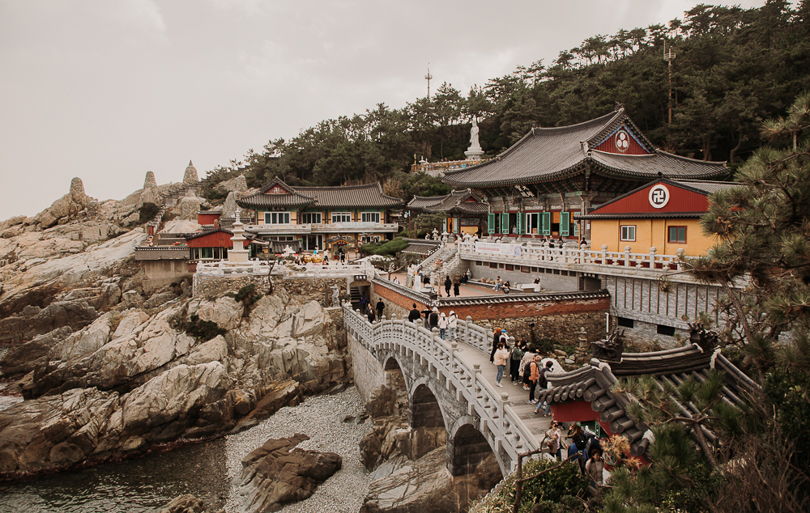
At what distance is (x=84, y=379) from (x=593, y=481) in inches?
1042

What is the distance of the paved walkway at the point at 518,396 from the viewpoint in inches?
430

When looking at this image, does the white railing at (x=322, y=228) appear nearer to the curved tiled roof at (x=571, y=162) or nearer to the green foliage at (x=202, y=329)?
the curved tiled roof at (x=571, y=162)

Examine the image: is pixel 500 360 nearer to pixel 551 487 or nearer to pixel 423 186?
pixel 551 487

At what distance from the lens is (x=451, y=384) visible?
14.4 metres

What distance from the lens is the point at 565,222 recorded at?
27766 mm

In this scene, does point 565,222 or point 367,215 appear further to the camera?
point 367,215

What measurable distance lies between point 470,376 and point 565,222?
1744 centimetres

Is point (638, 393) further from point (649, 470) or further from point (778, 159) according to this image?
point (778, 159)

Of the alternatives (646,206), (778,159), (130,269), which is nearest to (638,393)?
(778,159)

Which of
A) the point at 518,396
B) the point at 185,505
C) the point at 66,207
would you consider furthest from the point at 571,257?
the point at 66,207

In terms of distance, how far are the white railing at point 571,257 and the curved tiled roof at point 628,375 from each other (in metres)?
8.45

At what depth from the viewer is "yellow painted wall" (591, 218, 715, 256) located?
59.8ft

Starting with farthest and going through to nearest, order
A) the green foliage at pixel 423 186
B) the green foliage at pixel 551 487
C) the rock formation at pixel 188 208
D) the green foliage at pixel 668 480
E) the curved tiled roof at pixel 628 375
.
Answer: the rock formation at pixel 188 208
the green foliage at pixel 423 186
the green foliage at pixel 551 487
the curved tiled roof at pixel 628 375
the green foliage at pixel 668 480

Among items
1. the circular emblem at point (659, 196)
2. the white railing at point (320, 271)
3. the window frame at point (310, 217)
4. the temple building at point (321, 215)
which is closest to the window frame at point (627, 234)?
the circular emblem at point (659, 196)
